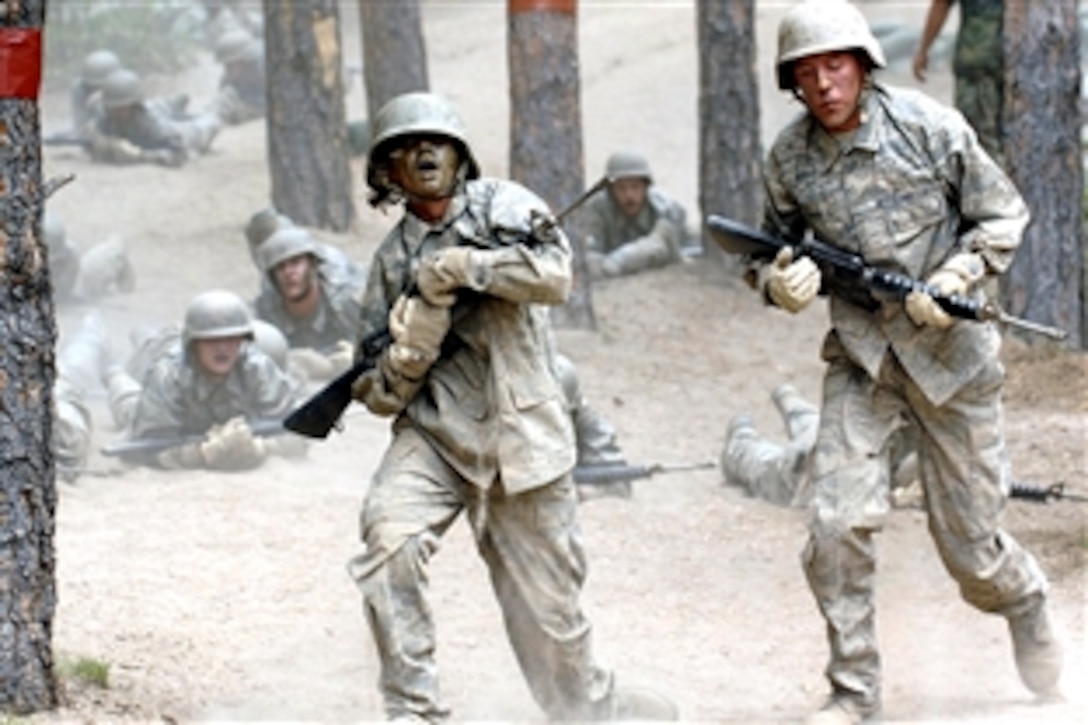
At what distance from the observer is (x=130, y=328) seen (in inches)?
635

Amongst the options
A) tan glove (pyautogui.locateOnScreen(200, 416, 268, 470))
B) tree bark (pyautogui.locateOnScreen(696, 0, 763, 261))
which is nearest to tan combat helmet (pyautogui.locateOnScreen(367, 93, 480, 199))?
tan glove (pyautogui.locateOnScreen(200, 416, 268, 470))

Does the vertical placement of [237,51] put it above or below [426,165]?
below

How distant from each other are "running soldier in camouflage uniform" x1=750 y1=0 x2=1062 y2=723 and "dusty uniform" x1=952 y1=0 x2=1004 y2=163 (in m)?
7.73

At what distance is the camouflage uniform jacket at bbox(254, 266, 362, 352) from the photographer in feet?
47.0

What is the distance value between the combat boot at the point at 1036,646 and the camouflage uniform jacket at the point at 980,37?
7774mm

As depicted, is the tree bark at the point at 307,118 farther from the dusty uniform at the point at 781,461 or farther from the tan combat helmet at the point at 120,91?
the dusty uniform at the point at 781,461

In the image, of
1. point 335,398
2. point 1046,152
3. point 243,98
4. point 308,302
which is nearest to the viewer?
point 335,398

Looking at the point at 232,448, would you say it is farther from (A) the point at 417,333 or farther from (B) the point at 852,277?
(B) the point at 852,277

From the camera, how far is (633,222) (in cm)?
1844

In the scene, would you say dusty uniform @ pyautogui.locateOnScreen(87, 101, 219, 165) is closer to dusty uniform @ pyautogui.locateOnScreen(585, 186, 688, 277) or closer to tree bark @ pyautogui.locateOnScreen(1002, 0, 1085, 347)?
dusty uniform @ pyautogui.locateOnScreen(585, 186, 688, 277)

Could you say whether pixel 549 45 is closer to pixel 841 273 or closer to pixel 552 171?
pixel 552 171

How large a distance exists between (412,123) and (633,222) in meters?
12.0

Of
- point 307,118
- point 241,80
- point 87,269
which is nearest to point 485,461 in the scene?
point 87,269

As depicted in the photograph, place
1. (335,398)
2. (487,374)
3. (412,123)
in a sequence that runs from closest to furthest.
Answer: (412,123) → (487,374) → (335,398)
